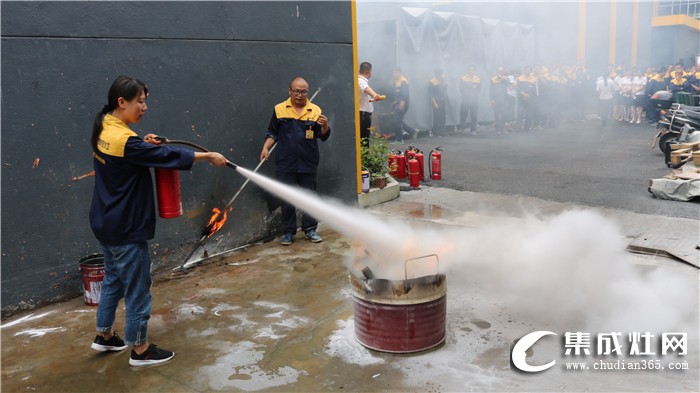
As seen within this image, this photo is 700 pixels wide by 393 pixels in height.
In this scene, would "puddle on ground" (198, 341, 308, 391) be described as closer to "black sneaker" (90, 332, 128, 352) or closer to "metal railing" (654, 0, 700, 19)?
"black sneaker" (90, 332, 128, 352)

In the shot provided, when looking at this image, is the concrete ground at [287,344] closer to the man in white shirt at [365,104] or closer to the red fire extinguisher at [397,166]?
the man in white shirt at [365,104]

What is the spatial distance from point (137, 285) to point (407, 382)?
1.94 m

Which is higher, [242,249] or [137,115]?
[137,115]

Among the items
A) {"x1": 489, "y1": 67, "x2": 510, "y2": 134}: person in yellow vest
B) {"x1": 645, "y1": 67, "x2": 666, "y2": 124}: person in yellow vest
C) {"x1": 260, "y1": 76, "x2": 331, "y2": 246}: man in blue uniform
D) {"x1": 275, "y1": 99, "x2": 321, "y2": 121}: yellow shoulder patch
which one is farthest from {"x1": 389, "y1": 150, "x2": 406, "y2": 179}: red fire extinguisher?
{"x1": 645, "y1": 67, "x2": 666, "y2": 124}: person in yellow vest

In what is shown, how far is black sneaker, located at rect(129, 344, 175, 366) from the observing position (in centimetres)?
412

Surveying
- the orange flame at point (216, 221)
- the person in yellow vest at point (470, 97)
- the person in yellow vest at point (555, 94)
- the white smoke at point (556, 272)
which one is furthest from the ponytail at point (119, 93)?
the person in yellow vest at point (555, 94)

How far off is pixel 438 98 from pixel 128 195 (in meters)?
14.8

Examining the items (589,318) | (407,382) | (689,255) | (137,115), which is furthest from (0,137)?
(689,255)

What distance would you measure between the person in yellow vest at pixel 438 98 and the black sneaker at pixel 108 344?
14418mm

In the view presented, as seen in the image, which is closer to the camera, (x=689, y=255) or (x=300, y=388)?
(x=300, y=388)

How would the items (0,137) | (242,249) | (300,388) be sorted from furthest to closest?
(242,249)
(0,137)
(300,388)

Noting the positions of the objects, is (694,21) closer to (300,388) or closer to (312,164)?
(312,164)

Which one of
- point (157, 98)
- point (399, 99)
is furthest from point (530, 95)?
point (157, 98)

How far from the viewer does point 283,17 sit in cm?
694
